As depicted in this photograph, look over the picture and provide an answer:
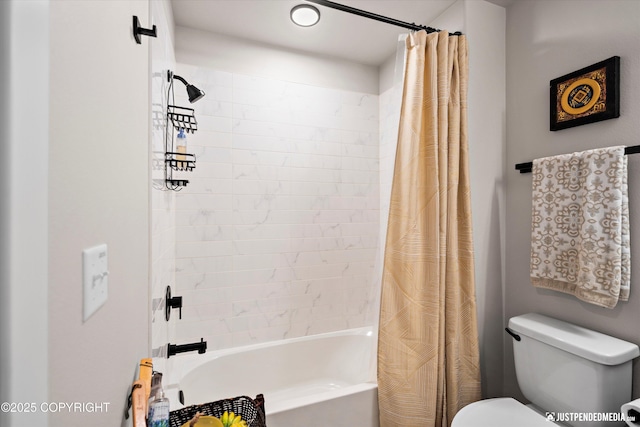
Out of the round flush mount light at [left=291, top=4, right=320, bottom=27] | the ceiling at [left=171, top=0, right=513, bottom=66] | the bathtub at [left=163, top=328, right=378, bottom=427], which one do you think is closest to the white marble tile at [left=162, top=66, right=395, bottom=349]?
the bathtub at [left=163, top=328, right=378, bottom=427]

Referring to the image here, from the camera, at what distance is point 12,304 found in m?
0.31

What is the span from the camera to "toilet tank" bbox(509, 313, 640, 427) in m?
1.23

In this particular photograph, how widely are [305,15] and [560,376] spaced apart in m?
2.33

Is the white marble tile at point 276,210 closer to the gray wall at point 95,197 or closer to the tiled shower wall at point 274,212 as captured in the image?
the tiled shower wall at point 274,212

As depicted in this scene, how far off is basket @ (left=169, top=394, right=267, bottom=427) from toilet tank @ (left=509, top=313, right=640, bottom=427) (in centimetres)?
129

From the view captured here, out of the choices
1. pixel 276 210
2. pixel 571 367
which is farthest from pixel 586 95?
pixel 276 210

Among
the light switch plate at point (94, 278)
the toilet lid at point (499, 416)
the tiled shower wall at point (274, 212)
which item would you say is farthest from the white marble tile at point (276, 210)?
the light switch plate at point (94, 278)

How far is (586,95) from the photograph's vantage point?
4.76 ft

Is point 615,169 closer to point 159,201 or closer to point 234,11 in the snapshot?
point 159,201

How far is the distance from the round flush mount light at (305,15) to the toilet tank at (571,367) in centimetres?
209

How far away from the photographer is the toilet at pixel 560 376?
123 centimetres

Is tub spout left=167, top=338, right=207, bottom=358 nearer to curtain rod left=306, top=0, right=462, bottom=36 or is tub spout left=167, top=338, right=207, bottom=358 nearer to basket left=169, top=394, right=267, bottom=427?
basket left=169, top=394, right=267, bottom=427

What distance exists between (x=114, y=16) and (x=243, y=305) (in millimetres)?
1896
